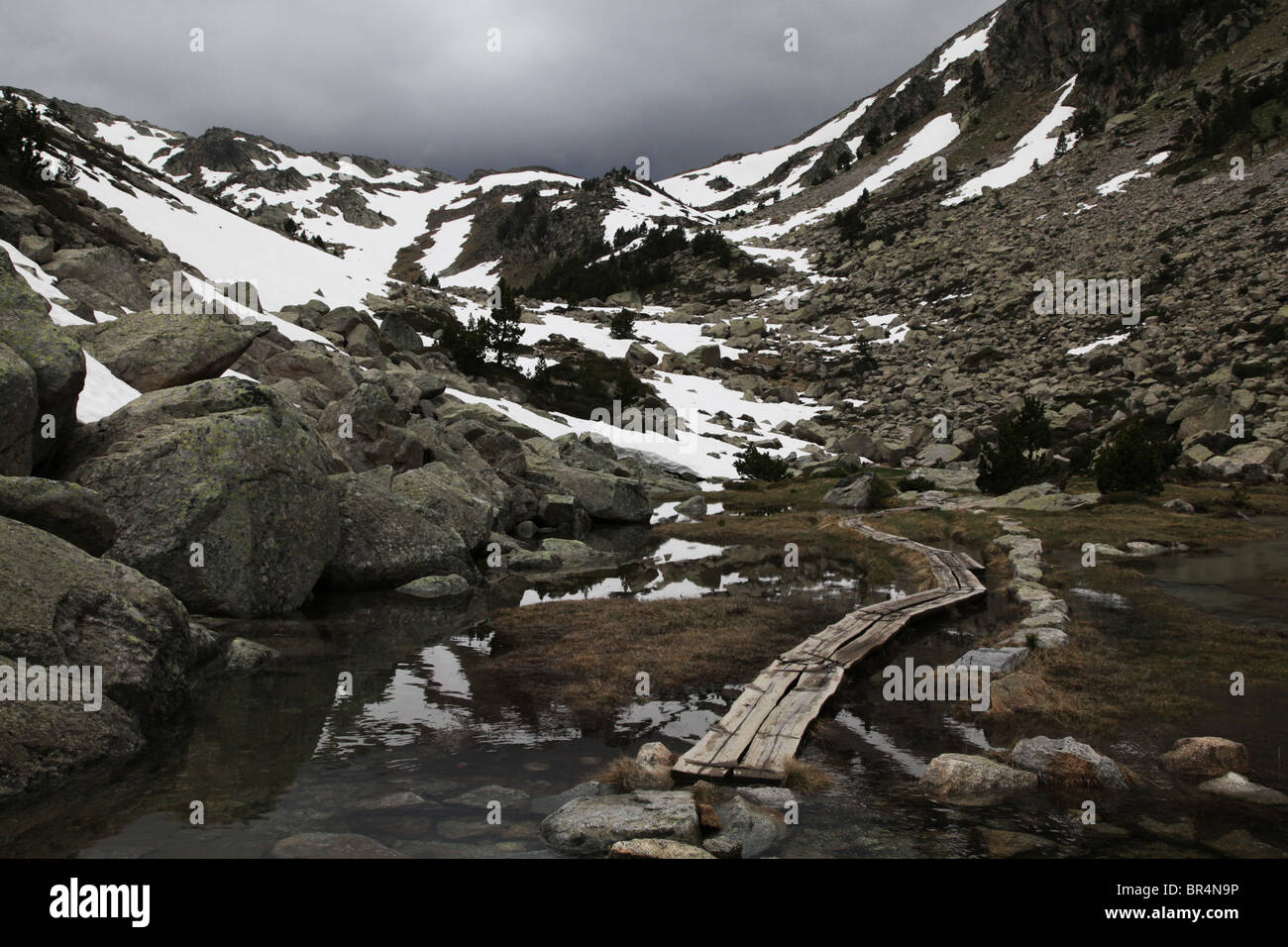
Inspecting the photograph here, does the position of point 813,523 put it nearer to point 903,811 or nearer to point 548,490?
point 548,490

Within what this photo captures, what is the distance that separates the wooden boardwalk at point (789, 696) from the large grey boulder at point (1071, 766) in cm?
255

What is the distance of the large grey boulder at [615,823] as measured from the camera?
21.7ft

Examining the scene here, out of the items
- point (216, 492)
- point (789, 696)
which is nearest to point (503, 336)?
point (216, 492)

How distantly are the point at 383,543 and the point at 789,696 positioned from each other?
12.0 meters

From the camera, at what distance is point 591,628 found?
1570 centimetres

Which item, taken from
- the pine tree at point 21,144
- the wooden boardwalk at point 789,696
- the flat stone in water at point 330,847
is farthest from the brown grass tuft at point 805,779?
the pine tree at point 21,144

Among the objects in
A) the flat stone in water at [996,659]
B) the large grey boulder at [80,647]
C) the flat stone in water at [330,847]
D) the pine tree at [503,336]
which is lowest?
the flat stone in water at [330,847]

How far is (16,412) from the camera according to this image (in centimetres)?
1268

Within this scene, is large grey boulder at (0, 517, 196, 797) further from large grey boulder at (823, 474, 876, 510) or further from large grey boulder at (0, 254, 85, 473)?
large grey boulder at (823, 474, 876, 510)

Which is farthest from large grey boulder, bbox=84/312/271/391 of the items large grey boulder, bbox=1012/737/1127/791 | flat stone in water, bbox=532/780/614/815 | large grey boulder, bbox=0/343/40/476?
large grey boulder, bbox=1012/737/1127/791

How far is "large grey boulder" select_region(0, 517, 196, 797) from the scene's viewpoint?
748 centimetres

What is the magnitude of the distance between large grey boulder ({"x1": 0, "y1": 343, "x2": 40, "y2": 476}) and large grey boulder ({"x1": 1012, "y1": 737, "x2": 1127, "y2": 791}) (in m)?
15.8

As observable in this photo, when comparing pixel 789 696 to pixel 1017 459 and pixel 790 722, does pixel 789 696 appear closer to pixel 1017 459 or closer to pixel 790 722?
pixel 790 722

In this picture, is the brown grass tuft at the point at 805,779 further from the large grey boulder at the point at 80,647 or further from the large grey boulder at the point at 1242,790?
the large grey boulder at the point at 80,647
